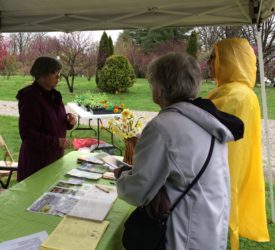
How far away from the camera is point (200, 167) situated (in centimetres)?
122

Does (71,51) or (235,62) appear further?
(71,51)

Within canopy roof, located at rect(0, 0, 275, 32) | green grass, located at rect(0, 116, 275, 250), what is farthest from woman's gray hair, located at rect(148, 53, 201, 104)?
green grass, located at rect(0, 116, 275, 250)

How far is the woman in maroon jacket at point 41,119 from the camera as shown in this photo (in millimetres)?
2346

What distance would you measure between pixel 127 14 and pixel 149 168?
240cm

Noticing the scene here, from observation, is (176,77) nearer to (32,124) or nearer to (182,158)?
(182,158)

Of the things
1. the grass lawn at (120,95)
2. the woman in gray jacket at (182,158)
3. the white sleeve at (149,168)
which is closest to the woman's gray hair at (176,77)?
the woman in gray jacket at (182,158)

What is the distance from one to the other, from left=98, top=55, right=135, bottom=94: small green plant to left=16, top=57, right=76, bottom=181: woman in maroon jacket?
35.6 feet

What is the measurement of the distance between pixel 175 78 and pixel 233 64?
1135 millimetres

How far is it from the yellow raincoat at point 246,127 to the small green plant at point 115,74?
11168mm

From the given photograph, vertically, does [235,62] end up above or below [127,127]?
above

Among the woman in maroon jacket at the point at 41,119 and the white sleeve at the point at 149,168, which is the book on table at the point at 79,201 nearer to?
the white sleeve at the point at 149,168

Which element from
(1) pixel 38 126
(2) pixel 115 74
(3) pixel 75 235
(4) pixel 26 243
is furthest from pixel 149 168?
(2) pixel 115 74

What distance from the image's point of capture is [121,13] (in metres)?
3.26

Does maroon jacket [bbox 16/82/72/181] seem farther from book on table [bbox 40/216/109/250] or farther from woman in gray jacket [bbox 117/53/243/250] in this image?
woman in gray jacket [bbox 117/53/243/250]
